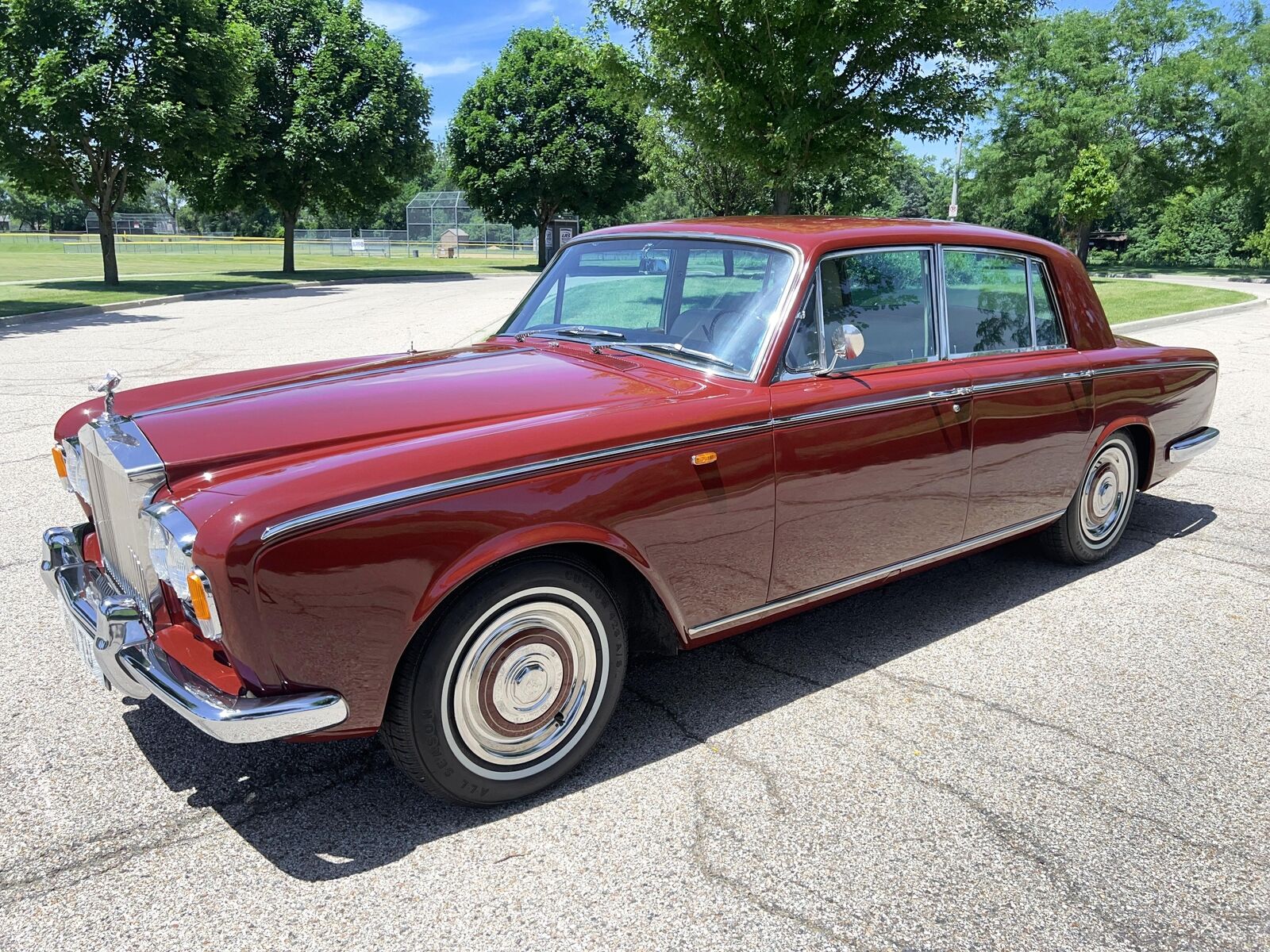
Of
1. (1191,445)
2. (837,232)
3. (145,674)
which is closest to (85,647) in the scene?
(145,674)

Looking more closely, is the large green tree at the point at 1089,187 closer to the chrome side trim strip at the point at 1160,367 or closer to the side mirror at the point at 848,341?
the chrome side trim strip at the point at 1160,367

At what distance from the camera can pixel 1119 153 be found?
37875 mm

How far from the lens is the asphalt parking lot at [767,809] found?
7.55 feet

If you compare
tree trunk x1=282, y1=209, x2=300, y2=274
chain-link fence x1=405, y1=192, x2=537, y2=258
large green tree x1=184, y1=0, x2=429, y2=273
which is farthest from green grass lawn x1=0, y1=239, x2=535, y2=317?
large green tree x1=184, y1=0, x2=429, y2=273

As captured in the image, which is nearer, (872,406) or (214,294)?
(872,406)

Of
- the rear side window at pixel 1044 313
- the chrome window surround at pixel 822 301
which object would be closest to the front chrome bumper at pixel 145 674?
the chrome window surround at pixel 822 301

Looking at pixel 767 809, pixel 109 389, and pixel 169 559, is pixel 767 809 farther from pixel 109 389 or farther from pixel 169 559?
pixel 109 389

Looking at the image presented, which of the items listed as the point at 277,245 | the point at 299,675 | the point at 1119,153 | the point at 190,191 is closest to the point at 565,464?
the point at 299,675

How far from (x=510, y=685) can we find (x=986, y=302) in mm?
2725

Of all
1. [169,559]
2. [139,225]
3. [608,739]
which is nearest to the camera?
[169,559]

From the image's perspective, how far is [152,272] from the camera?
102ft

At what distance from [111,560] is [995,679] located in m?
3.12

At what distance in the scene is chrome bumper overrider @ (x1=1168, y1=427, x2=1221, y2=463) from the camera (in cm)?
502

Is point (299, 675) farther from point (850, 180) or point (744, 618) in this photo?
point (850, 180)
